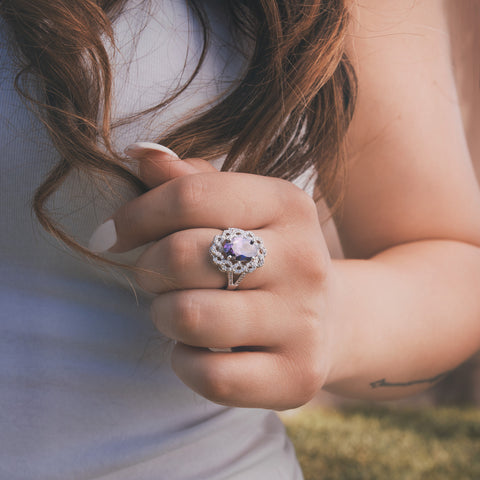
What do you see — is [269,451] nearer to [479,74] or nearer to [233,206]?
[233,206]

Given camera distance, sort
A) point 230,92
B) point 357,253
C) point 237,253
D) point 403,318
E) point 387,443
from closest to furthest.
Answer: point 237,253 < point 230,92 < point 403,318 < point 357,253 < point 387,443

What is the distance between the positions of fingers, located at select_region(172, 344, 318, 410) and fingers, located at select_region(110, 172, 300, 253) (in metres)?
0.12

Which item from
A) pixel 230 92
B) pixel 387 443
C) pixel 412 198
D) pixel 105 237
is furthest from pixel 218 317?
pixel 387 443

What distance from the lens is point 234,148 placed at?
477 millimetres

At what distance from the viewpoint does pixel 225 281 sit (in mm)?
387

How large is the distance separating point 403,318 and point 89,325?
1.48ft

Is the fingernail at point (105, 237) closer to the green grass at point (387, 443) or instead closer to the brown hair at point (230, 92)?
the brown hair at point (230, 92)

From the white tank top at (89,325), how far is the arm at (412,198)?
0.27 metres

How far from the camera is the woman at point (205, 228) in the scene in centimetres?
39

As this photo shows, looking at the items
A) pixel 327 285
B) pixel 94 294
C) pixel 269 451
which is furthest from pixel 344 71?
pixel 269 451

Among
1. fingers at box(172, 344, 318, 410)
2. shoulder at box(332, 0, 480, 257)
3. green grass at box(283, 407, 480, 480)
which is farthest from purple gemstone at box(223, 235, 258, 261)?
green grass at box(283, 407, 480, 480)

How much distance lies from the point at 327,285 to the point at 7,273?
380 millimetres

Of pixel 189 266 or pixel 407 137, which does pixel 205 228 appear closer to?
pixel 189 266

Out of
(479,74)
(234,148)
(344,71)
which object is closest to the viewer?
(234,148)
